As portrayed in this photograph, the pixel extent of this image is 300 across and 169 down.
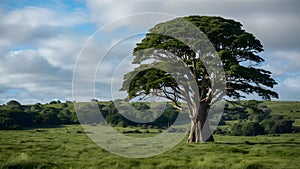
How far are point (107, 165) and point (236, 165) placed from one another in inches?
236

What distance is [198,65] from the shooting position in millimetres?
33062

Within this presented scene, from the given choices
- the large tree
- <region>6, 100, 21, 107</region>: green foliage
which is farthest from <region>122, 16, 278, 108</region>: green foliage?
<region>6, 100, 21, 107</region>: green foliage

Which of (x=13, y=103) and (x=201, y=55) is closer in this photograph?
(x=201, y=55)

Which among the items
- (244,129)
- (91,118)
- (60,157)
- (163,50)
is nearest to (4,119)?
(91,118)

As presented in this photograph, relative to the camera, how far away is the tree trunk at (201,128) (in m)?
35.4

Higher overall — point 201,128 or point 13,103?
point 13,103

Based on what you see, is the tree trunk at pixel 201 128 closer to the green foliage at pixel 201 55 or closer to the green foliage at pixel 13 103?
the green foliage at pixel 201 55

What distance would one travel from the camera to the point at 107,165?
1914 centimetres

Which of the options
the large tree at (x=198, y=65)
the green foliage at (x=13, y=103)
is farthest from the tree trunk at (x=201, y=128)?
the green foliage at (x=13, y=103)

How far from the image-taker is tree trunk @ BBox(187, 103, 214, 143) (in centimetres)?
3541

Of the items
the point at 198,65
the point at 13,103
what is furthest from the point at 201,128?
the point at 13,103

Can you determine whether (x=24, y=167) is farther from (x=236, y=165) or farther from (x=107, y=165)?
(x=236, y=165)

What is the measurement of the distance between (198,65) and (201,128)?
5.90 meters

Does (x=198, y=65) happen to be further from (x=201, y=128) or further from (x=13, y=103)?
(x=13, y=103)
